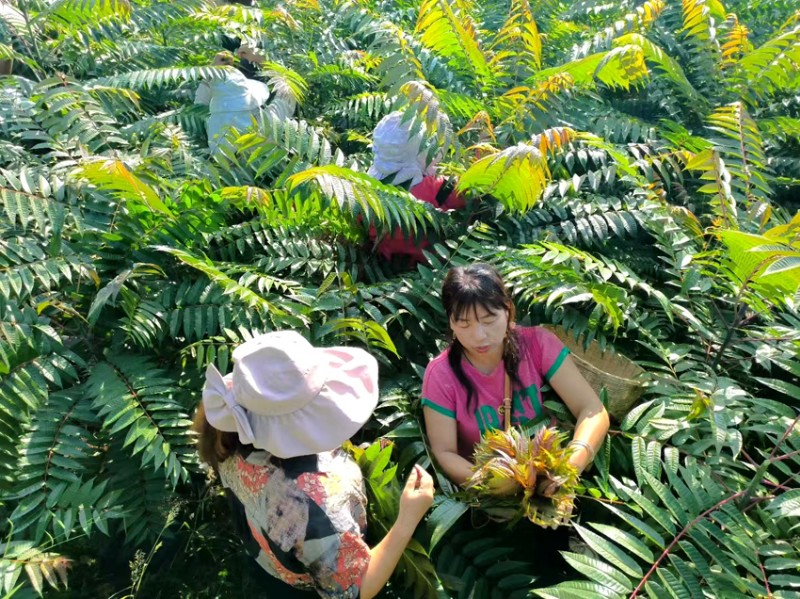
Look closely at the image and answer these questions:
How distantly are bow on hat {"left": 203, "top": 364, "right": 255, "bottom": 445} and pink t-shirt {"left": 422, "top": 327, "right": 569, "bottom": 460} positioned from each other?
774mm

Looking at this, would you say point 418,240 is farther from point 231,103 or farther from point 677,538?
point 231,103

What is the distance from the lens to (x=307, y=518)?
5.30 ft

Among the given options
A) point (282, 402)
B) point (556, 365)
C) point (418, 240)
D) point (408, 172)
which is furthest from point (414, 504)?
point (408, 172)

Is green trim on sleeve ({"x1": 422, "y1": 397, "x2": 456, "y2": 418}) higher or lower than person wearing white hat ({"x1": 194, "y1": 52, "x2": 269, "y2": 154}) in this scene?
lower

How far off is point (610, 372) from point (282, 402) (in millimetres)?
1414

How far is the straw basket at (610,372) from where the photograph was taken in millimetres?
2398

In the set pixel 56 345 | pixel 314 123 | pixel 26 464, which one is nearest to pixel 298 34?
pixel 314 123

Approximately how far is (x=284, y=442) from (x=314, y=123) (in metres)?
3.48

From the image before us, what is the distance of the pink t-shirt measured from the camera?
7.59 feet

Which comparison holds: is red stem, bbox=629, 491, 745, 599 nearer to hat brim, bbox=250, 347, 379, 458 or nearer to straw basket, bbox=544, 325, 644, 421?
straw basket, bbox=544, 325, 644, 421

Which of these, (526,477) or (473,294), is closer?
(526,477)

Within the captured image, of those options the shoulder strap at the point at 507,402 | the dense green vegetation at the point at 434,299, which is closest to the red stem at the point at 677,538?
the dense green vegetation at the point at 434,299

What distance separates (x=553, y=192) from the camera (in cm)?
338

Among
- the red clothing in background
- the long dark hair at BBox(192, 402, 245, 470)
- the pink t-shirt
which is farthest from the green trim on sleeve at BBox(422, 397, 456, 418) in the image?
the red clothing in background
